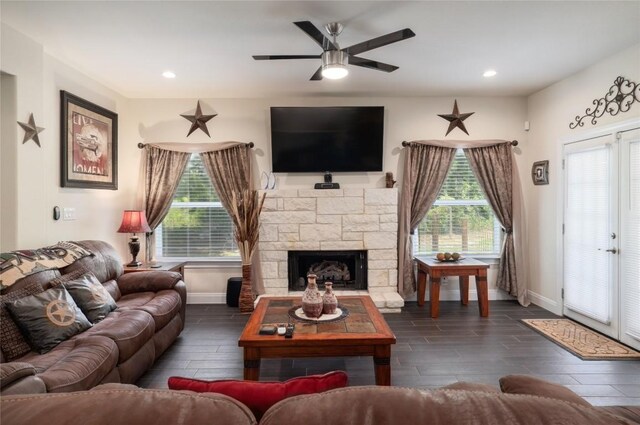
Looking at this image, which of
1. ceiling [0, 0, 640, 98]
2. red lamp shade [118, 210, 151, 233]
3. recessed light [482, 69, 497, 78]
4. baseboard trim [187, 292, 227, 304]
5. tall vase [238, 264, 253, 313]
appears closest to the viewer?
ceiling [0, 0, 640, 98]

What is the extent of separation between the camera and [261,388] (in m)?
0.94

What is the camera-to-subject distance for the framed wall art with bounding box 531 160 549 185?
4273mm

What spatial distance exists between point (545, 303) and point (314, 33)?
4301mm

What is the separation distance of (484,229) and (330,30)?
3.56 meters

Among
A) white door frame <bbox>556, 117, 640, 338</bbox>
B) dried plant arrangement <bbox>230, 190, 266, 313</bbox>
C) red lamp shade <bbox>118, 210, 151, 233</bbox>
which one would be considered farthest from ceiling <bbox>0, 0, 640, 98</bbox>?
red lamp shade <bbox>118, 210, 151, 233</bbox>

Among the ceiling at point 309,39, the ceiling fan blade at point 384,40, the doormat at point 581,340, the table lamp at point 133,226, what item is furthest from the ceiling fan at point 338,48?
the doormat at point 581,340

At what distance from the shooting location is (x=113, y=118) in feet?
14.1

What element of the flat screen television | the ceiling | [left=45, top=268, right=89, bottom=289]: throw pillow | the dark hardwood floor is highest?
the ceiling

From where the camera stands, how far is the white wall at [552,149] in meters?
3.54

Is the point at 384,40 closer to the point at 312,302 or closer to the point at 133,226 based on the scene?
the point at 312,302

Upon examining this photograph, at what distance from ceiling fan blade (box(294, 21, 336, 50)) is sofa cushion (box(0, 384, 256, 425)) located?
7.07ft

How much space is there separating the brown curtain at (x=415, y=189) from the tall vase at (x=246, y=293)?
2.02 metres

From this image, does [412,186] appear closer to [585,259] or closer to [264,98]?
[585,259]

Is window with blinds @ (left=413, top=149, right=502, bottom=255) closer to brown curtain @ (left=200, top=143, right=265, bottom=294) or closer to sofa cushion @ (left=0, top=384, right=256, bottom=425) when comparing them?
brown curtain @ (left=200, top=143, right=265, bottom=294)
